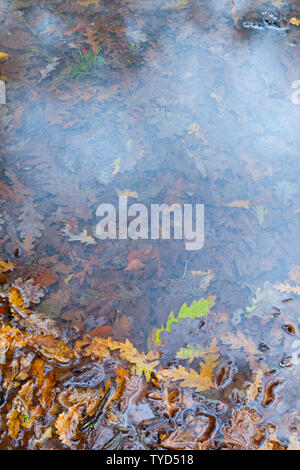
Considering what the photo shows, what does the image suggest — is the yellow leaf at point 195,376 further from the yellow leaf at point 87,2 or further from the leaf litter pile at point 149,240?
the yellow leaf at point 87,2

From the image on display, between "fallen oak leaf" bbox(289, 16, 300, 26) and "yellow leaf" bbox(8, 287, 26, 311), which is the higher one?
"fallen oak leaf" bbox(289, 16, 300, 26)

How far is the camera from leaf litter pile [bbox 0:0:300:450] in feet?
5.71

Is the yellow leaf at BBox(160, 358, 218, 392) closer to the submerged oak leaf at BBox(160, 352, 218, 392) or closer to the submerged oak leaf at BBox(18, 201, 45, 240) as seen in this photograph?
the submerged oak leaf at BBox(160, 352, 218, 392)

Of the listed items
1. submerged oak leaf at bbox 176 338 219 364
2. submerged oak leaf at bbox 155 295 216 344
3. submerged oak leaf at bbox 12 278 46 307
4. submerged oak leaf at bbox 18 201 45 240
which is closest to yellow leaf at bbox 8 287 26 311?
submerged oak leaf at bbox 12 278 46 307

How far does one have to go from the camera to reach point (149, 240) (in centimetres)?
222

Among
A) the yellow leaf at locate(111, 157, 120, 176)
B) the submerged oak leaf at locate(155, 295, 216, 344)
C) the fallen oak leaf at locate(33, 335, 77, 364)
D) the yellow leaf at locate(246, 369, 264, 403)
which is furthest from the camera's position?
the yellow leaf at locate(111, 157, 120, 176)

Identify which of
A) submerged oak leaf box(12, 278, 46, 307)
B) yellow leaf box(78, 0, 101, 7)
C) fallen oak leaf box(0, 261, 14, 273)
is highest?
yellow leaf box(78, 0, 101, 7)

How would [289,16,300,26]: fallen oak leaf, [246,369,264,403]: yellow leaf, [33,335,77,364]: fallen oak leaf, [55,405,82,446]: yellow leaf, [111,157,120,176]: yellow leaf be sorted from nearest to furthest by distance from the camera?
[55,405,82,446]: yellow leaf, [246,369,264,403]: yellow leaf, [33,335,77,364]: fallen oak leaf, [111,157,120,176]: yellow leaf, [289,16,300,26]: fallen oak leaf

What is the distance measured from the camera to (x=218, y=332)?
1.93m

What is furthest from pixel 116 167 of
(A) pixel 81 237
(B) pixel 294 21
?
(B) pixel 294 21

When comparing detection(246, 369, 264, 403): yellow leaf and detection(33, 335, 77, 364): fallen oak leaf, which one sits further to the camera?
detection(33, 335, 77, 364): fallen oak leaf

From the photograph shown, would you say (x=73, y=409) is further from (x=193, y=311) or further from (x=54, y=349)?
(x=193, y=311)

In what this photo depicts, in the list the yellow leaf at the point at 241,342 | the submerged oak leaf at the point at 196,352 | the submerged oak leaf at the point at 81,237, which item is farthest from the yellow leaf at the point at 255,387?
the submerged oak leaf at the point at 81,237

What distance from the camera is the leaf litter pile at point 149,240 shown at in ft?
5.71
